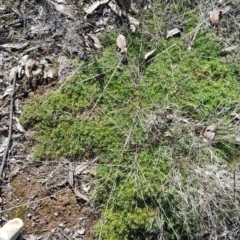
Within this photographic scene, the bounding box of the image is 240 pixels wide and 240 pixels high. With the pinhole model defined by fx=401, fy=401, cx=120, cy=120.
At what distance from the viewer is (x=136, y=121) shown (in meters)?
2.84

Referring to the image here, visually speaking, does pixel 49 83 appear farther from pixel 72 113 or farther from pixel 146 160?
pixel 146 160

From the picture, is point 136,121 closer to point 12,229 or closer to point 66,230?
point 66,230

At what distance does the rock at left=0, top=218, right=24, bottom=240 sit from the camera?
8.60 ft

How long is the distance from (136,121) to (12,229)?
3.64ft

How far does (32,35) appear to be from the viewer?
3.06 meters

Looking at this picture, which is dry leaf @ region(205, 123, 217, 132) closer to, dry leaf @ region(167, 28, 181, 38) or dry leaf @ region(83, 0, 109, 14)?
dry leaf @ region(167, 28, 181, 38)

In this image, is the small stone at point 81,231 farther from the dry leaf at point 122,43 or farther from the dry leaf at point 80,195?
the dry leaf at point 122,43

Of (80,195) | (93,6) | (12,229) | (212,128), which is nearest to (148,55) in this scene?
(93,6)

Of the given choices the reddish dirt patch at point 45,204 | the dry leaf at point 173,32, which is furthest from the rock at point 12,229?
the dry leaf at point 173,32

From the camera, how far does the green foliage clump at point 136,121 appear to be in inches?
107

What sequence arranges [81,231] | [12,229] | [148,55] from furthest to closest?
1. [148,55]
2. [81,231]
3. [12,229]

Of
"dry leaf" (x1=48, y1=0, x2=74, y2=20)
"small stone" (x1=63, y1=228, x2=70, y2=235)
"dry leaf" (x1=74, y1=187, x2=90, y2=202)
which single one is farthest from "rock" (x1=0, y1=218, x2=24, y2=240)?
"dry leaf" (x1=48, y1=0, x2=74, y2=20)

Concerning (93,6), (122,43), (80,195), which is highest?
(93,6)

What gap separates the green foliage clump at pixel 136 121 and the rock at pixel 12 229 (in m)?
0.46
